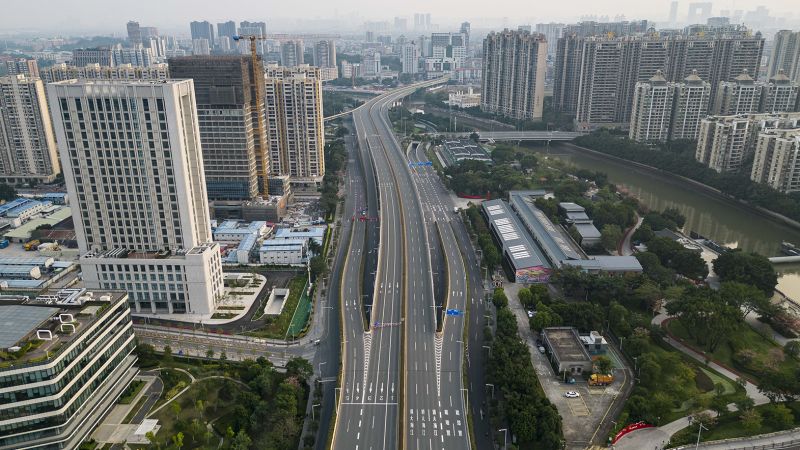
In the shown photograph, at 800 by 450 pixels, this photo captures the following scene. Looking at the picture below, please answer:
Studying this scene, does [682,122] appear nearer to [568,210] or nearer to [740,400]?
[568,210]

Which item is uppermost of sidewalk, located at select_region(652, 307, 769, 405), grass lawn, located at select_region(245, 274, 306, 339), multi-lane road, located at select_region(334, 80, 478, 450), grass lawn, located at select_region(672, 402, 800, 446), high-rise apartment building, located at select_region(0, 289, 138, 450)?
high-rise apartment building, located at select_region(0, 289, 138, 450)

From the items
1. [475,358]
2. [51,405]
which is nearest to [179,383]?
[51,405]

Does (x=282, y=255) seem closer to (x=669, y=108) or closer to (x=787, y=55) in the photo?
(x=669, y=108)

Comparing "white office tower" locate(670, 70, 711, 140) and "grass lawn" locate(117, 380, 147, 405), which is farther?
"white office tower" locate(670, 70, 711, 140)

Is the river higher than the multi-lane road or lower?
lower

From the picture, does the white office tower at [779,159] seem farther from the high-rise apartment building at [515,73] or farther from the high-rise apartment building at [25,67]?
the high-rise apartment building at [25,67]

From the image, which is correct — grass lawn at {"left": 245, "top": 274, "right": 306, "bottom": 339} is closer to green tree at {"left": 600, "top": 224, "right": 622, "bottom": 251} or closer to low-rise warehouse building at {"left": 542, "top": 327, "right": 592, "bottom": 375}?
low-rise warehouse building at {"left": 542, "top": 327, "right": 592, "bottom": 375}

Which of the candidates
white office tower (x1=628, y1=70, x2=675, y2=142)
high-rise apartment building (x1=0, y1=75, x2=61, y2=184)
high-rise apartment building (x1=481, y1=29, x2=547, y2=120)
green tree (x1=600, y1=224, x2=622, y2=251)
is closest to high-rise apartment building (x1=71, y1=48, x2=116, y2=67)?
high-rise apartment building (x1=0, y1=75, x2=61, y2=184)
